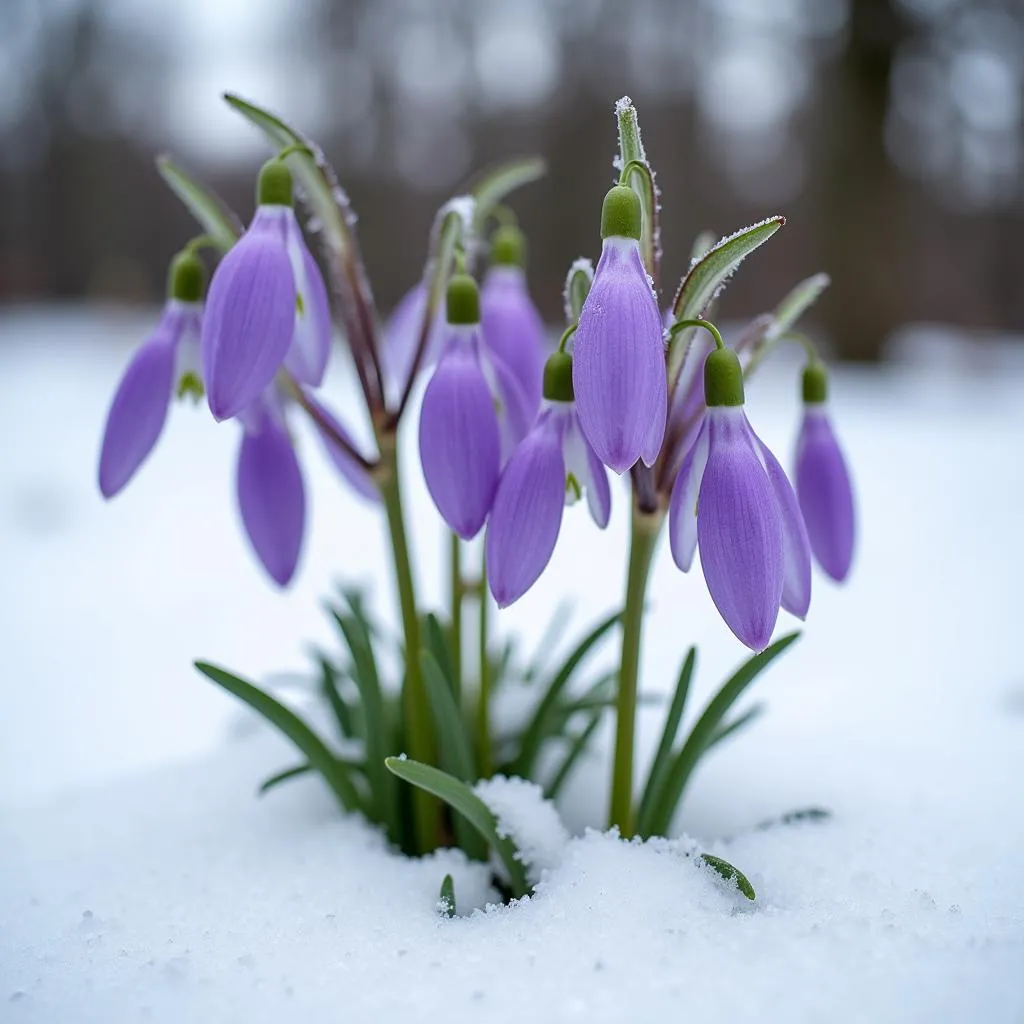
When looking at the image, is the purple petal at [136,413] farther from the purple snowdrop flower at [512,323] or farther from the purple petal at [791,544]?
the purple petal at [791,544]

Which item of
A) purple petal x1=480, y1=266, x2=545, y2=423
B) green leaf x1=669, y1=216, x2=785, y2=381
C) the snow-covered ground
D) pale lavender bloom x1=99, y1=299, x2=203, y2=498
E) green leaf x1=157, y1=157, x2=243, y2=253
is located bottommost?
the snow-covered ground

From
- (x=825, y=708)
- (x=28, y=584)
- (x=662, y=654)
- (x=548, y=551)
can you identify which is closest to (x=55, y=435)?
(x=28, y=584)

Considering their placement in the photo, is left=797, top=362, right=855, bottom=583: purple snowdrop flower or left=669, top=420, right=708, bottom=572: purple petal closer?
left=669, top=420, right=708, bottom=572: purple petal

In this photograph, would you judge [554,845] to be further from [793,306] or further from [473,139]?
[473,139]

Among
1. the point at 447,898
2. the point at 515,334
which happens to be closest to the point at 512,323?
the point at 515,334

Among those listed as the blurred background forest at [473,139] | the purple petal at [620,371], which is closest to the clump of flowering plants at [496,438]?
the purple petal at [620,371]

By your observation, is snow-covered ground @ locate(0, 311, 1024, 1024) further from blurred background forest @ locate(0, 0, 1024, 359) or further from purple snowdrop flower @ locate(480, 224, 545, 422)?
blurred background forest @ locate(0, 0, 1024, 359)

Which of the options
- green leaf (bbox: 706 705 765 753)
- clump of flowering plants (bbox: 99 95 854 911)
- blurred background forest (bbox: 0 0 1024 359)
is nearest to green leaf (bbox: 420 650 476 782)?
clump of flowering plants (bbox: 99 95 854 911)
